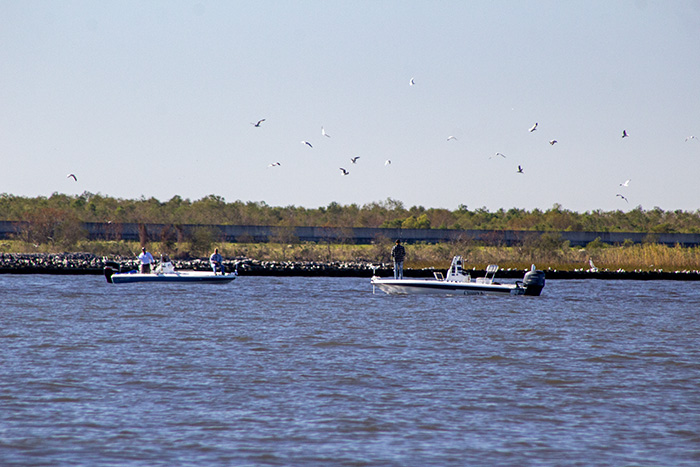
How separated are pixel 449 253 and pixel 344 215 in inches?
2567

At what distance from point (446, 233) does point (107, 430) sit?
9489cm

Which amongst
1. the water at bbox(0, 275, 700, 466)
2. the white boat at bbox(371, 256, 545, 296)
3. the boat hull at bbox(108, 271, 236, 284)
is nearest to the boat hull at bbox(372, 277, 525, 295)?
the white boat at bbox(371, 256, 545, 296)

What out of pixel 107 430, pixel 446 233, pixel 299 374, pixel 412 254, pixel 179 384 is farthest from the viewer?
pixel 446 233

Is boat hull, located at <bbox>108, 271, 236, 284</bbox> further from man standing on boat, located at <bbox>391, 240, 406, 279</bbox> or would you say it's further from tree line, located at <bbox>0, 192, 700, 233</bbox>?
tree line, located at <bbox>0, 192, 700, 233</bbox>

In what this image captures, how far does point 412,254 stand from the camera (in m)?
93.8

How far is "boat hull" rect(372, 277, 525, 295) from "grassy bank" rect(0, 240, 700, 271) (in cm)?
3324

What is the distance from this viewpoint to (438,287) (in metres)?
42.2

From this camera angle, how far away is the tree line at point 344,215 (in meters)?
142

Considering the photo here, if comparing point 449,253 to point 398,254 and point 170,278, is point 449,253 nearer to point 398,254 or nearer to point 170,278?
point 170,278

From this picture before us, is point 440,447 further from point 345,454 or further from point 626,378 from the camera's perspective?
point 626,378

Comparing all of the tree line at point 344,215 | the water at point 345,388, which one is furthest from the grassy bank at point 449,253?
the water at point 345,388

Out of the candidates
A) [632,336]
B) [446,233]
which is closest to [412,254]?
[446,233]

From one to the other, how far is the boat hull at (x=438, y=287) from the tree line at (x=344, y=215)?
298 ft

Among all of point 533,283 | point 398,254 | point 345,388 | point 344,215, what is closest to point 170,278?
point 398,254
